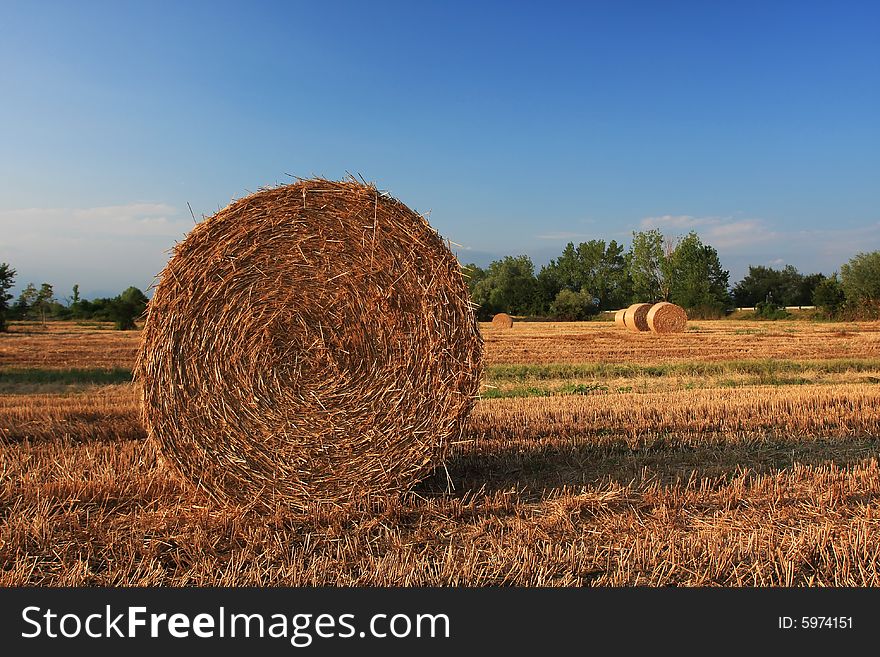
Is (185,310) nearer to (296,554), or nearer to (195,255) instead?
(195,255)

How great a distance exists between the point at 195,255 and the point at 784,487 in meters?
4.85

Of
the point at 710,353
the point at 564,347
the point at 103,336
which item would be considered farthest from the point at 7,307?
the point at 710,353

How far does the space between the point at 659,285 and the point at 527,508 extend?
61052 mm

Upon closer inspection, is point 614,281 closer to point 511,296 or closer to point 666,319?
point 511,296

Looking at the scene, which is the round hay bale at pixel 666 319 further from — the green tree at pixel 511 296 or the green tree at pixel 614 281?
the green tree at pixel 614 281

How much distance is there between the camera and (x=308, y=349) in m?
5.46

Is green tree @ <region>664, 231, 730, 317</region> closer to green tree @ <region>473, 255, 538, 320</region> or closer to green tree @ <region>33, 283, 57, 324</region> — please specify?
green tree @ <region>473, 255, 538, 320</region>

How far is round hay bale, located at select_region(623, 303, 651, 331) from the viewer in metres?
29.1

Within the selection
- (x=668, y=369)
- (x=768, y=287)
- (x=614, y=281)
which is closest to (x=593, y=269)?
(x=614, y=281)

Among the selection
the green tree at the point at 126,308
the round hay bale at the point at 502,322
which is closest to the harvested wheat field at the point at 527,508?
the green tree at the point at 126,308

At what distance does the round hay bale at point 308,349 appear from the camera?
5.38m

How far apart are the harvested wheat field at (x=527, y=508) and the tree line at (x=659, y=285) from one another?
37120 millimetres

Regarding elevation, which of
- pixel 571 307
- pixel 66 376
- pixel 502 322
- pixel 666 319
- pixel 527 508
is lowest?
pixel 527 508

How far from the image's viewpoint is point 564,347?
66.7 ft
